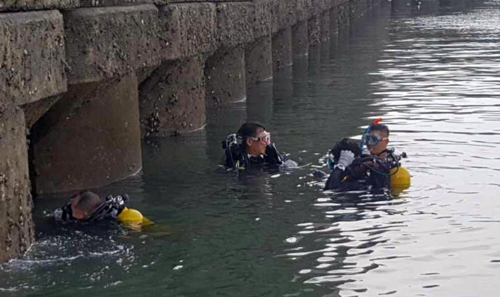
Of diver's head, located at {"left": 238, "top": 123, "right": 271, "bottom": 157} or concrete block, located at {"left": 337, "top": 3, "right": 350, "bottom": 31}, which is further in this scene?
concrete block, located at {"left": 337, "top": 3, "right": 350, "bottom": 31}

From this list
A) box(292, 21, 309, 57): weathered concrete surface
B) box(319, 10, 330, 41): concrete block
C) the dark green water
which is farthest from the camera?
box(319, 10, 330, 41): concrete block

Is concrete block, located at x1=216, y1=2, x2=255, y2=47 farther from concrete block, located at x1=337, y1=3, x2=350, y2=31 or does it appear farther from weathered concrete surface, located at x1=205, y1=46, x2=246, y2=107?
concrete block, located at x1=337, y1=3, x2=350, y2=31

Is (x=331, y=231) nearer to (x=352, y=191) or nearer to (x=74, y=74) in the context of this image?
(x=352, y=191)

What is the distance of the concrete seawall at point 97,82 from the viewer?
310 inches

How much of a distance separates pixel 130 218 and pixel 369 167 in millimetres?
2416

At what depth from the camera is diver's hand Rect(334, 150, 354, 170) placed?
34.2 feet

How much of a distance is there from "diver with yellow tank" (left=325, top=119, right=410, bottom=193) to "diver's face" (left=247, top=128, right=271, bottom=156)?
114 centimetres

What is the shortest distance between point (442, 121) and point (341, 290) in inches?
320

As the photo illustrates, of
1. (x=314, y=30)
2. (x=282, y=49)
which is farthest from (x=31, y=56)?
(x=314, y=30)

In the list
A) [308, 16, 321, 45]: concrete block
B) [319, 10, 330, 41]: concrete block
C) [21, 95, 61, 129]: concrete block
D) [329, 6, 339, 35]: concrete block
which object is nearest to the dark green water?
[21, 95, 61, 129]: concrete block

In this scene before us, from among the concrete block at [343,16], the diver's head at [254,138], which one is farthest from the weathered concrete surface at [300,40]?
the diver's head at [254,138]

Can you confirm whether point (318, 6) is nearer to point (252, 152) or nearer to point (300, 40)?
point (300, 40)

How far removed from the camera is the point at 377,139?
1055cm

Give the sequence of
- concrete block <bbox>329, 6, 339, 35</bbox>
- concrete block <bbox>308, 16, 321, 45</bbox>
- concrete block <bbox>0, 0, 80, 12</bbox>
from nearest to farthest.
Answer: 1. concrete block <bbox>0, 0, 80, 12</bbox>
2. concrete block <bbox>308, 16, 321, 45</bbox>
3. concrete block <bbox>329, 6, 339, 35</bbox>
